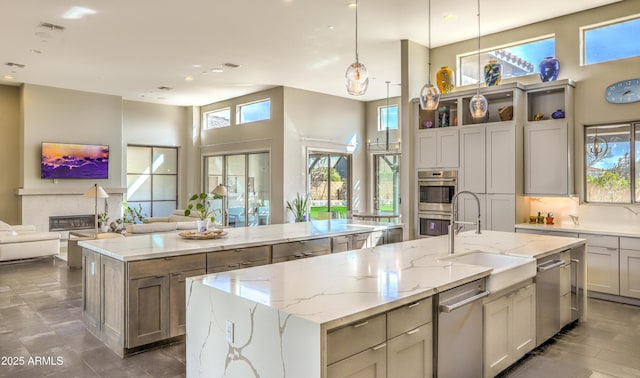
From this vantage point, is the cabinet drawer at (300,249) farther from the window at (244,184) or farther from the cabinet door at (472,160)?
the window at (244,184)

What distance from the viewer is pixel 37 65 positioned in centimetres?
773

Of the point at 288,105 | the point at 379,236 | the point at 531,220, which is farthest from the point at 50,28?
the point at 531,220

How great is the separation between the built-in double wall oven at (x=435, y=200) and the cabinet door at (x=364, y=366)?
4522 millimetres

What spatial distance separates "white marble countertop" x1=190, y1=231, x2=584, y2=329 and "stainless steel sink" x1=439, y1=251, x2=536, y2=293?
64 mm

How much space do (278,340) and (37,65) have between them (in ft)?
26.9

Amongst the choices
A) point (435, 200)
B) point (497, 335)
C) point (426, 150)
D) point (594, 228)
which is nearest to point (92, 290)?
point (497, 335)

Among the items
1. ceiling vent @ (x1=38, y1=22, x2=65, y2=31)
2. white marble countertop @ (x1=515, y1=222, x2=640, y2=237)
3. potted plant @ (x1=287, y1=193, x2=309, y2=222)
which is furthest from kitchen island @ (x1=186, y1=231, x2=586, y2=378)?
potted plant @ (x1=287, y1=193, x2=309, y2=222)

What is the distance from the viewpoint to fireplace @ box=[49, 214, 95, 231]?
31.1 feet

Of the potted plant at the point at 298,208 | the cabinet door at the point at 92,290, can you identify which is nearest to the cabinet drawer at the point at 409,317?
the cabinet door at the point at 92,290

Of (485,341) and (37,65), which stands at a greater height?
(37,65)

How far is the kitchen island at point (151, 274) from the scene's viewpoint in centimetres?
345

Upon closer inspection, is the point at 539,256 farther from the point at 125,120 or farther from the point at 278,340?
the point at 125,120

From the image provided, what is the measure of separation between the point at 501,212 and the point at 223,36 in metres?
4.75

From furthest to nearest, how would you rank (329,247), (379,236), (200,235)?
1. (379,236)
2. (329,247)
3. (200,235)
